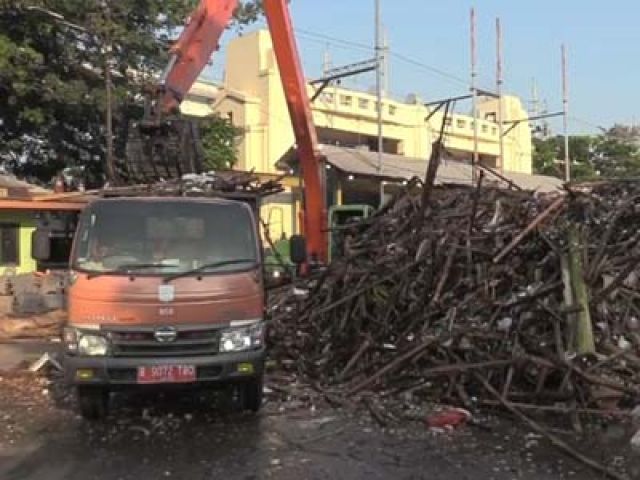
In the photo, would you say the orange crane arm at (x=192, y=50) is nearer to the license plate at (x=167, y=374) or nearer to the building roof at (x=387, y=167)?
the license plate at (x=167, y=374)

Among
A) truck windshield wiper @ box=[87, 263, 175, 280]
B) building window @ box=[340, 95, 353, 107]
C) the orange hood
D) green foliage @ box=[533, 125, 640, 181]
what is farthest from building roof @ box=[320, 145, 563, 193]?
green foliage @ box=[533, 125, 640, 181]

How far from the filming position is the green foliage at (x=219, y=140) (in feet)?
94.6

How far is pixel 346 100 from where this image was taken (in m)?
45.2

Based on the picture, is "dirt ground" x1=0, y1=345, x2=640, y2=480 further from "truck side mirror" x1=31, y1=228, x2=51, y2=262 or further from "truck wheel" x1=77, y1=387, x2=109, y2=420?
"truck side mirror" x1=31, y1=228, x2=51, y2=262

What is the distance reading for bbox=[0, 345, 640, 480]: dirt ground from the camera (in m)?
6.89

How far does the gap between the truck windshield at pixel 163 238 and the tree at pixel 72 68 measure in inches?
599

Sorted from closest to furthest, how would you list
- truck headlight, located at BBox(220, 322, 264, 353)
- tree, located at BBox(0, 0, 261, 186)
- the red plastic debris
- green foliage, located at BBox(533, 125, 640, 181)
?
truck headlight, located at BBox(220, 322, 264, 353) → the red plastic debris → tree, located at BBox(0, 0, 261, 186) → green foliage, located at BBox(533, 125, 640, 181)

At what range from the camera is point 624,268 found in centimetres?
901

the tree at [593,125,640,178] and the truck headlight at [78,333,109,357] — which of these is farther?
the tree at [593,125,640,178]

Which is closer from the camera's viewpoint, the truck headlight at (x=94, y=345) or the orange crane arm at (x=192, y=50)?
the truck headlight at (x=94, y=345)

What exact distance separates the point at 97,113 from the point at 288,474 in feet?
67.9

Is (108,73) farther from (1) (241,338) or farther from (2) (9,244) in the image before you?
(1) (241,338)

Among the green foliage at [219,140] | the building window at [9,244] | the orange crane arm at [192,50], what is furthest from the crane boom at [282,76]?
the green foliage at [219,140]

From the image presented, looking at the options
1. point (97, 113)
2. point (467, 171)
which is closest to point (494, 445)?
point (97, 113)
